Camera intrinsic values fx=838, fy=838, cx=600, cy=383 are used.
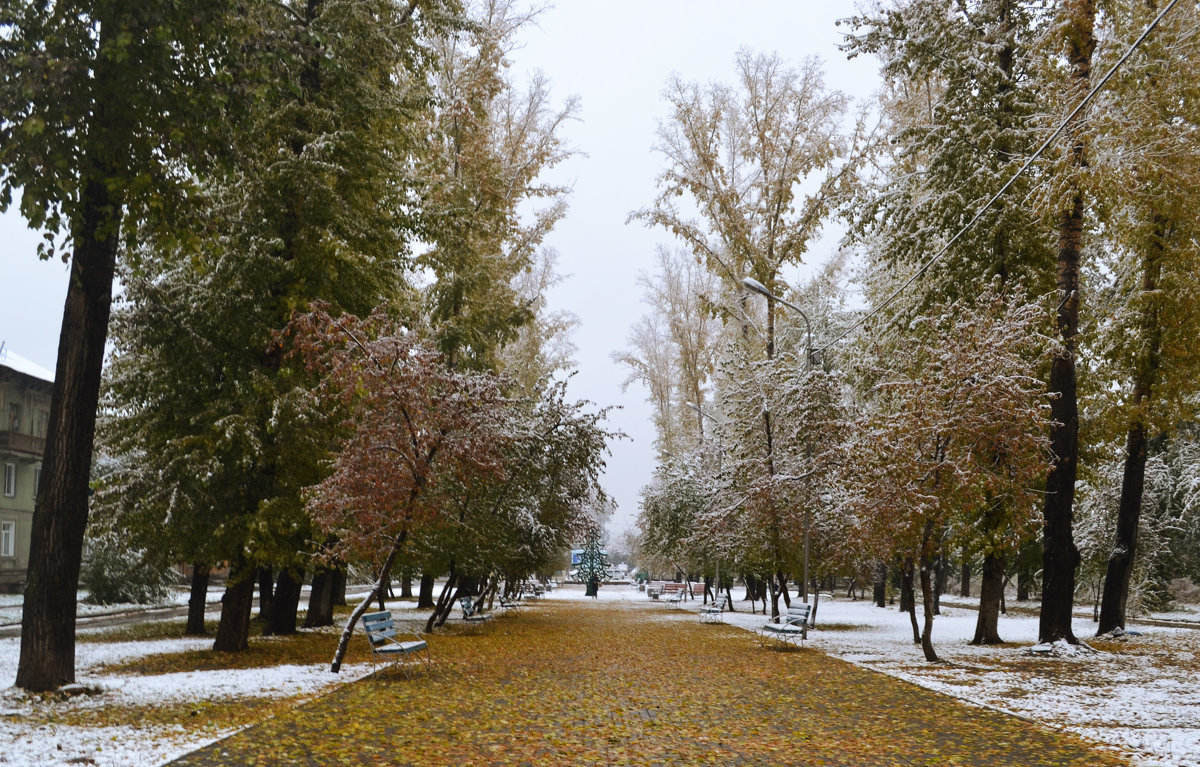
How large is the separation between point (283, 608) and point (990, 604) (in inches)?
606

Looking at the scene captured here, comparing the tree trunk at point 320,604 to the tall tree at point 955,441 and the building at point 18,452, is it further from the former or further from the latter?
the building at point 18,452

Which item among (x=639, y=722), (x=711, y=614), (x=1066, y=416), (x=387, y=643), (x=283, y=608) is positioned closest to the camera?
Answer: (x=639, y=722)

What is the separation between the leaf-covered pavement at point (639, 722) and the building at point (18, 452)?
29.0 meters

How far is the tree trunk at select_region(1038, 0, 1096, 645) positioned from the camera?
15.6 m

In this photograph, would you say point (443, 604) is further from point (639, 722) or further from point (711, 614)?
point (639, 722)

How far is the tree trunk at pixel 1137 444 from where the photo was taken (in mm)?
18578

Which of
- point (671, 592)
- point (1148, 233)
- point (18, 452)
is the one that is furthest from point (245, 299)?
point (671, 592)

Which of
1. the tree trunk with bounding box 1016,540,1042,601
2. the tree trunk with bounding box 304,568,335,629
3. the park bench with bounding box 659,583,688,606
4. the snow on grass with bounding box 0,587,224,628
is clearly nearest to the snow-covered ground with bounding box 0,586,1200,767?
the tree trunk with bounding box 304,568,335,629

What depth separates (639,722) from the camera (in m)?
8.95

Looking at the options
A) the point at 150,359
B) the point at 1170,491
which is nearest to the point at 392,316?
the point at 150,359

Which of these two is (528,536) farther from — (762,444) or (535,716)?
(535,716)

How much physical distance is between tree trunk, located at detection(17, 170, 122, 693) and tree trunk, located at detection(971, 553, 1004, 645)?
16.6 m

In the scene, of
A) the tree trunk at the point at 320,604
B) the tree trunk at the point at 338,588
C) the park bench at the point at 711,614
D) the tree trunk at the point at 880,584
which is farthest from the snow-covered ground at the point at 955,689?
the tree trunk at the point at 880,584

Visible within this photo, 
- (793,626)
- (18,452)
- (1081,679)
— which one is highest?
(18,452)
